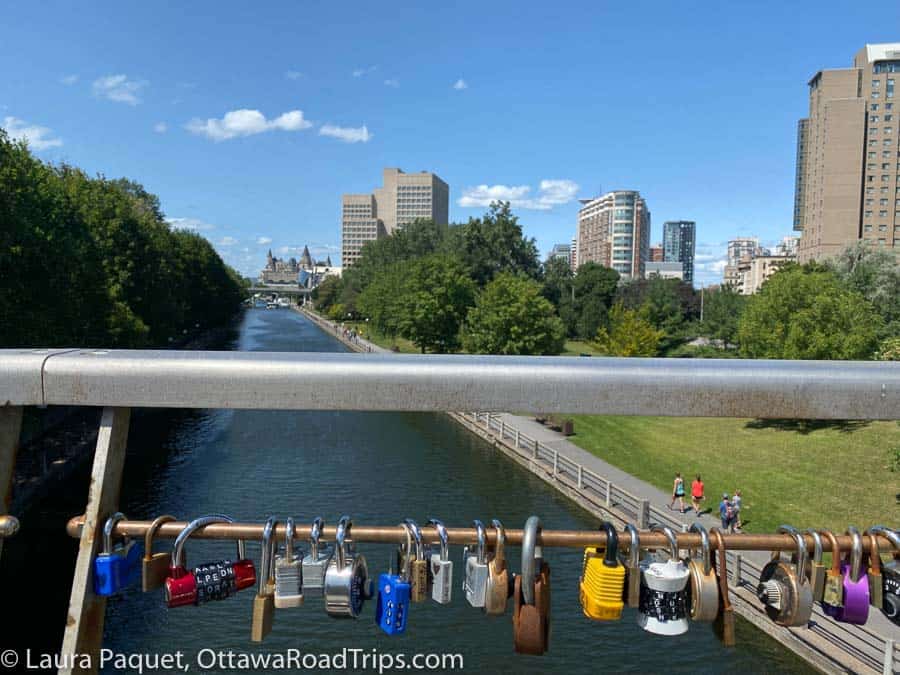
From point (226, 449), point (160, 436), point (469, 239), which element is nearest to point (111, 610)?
point (226, 449)

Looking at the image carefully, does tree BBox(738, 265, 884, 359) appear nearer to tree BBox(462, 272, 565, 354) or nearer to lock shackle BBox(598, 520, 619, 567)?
tree BBox(462, 272, 565, 354)

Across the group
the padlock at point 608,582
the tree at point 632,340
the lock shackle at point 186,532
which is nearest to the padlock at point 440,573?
the padlock at point 608,582

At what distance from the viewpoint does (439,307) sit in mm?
46562

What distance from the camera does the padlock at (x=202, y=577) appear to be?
2.35 metres

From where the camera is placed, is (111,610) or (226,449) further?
(226,449)

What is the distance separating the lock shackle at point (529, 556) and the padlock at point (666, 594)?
0.38 meters

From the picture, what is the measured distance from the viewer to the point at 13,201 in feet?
66.4

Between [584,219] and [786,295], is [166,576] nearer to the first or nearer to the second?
[786,295]

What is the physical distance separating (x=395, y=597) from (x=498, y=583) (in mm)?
342

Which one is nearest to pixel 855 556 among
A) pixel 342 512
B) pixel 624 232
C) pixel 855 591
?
pixel 855 591

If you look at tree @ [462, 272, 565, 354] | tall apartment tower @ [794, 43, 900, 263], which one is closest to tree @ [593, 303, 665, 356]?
tree @ [462, 272, 565, 354]

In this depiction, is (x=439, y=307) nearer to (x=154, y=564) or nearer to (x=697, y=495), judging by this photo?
(x=697, y=495)

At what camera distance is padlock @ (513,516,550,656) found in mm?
2266

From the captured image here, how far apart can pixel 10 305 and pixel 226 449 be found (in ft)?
28.9
